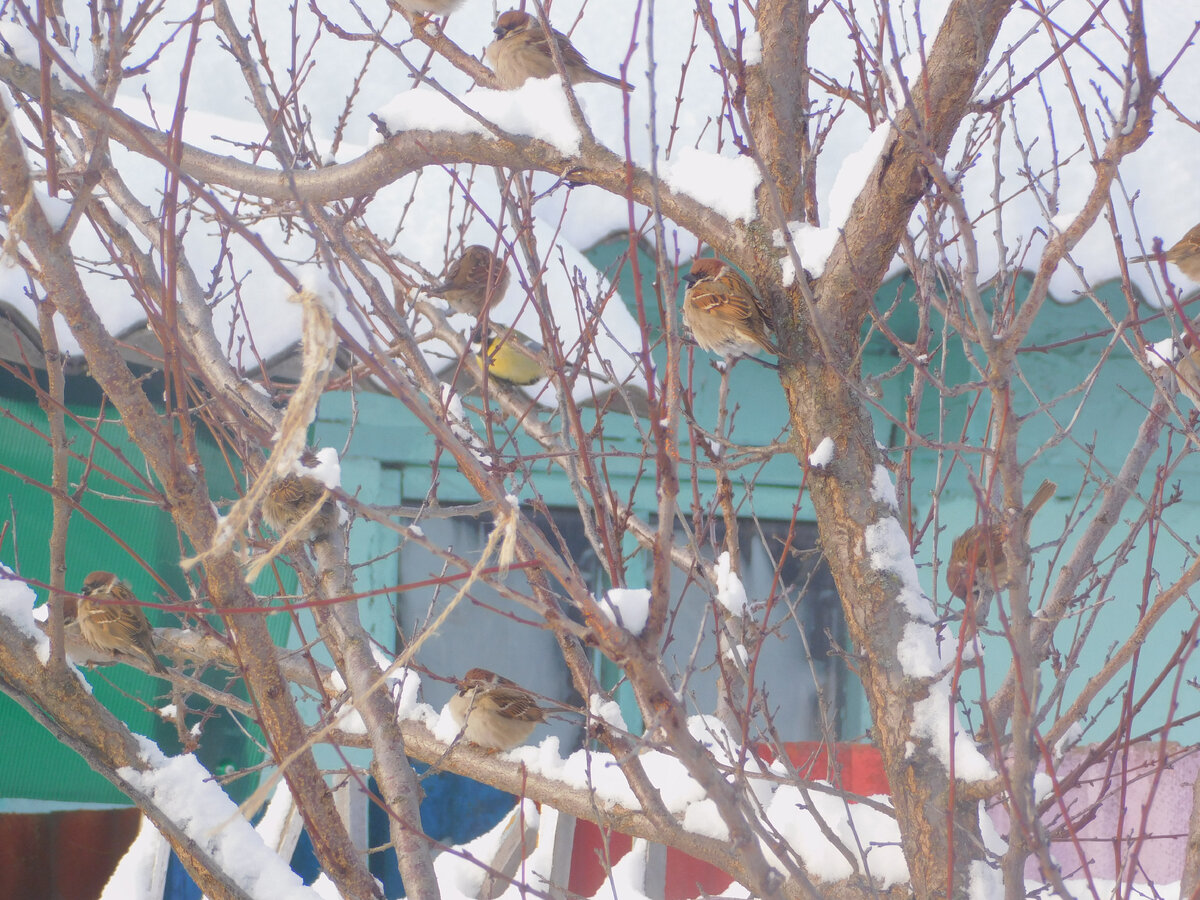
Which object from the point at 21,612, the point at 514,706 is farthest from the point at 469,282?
the point at 21,612

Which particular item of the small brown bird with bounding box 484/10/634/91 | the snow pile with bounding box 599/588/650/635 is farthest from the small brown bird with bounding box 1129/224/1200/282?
the snow pile with bounding box 599/588/650/635

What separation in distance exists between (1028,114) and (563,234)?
3.43 metres

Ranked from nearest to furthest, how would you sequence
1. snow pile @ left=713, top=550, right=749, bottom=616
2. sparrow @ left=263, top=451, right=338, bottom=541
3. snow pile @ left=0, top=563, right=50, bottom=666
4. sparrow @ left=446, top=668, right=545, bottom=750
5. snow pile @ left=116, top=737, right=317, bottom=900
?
snow pile @ left=116, top=737, right=317, bottom=900, snow pile @ left=0, top=563, right=50, bottom=666, snow pile @ left=713, top=550, right=749, bottom=616, sparrow @ left=263, top=451, right=338, bottom=541, sparrow @ left=446, top=668, right=545, bottom=750

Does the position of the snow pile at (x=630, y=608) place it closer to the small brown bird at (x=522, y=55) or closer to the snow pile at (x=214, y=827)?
the snow pile at (x=214, y=827)

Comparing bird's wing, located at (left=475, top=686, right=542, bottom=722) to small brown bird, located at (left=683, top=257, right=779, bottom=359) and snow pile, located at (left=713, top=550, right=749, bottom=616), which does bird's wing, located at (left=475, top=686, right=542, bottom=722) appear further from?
small brown bird, located at (left=683, top=257, right=779, bottom=359)

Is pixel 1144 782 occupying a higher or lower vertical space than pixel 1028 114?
lower

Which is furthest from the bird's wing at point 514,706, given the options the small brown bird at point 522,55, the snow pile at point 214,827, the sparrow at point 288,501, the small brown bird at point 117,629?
the small brown bird at point 522,55

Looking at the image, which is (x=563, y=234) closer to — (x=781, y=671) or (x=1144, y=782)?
(x=781, y=671)

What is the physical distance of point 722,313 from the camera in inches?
116

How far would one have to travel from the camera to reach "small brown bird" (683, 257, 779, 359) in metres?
2.87

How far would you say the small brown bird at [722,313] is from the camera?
9.40ft

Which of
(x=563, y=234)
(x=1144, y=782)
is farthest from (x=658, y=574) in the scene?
(x=1144, y=782)

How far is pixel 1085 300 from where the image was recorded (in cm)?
578

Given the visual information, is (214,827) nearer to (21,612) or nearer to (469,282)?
(21,612)
